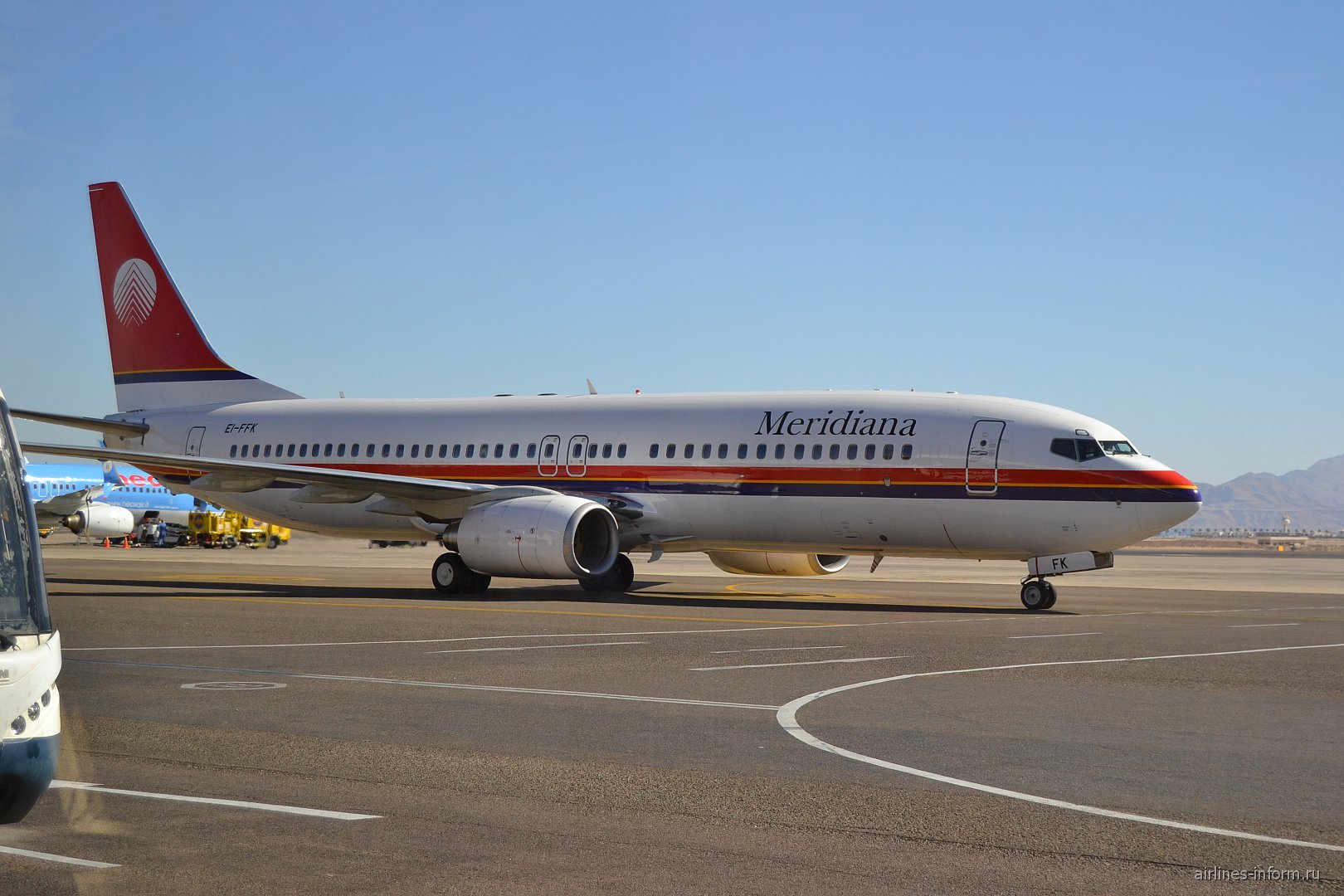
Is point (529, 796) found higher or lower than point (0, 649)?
lower

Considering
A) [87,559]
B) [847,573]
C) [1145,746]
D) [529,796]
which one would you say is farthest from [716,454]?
[87,559]

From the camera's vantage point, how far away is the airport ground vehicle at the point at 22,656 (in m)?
6.02

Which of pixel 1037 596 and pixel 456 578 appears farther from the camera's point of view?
pixel 456 578

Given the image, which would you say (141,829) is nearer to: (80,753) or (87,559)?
(80,753)

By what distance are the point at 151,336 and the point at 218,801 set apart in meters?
30.7

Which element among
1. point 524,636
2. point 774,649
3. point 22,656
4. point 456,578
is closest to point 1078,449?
point 774,649

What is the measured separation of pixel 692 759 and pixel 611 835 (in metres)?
2.26

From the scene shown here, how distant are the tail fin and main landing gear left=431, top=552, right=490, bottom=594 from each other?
1020 cm

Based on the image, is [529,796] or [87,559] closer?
[529,796]

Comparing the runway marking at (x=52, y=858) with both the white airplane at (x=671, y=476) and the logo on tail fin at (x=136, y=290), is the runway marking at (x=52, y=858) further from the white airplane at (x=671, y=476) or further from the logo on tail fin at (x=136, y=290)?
the logo on tail fin at (x=136, y=290)

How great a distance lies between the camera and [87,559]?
44.3 metres

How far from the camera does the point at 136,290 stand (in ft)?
118

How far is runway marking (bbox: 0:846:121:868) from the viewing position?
6535mm

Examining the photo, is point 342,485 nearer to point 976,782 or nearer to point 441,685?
point 441,685
